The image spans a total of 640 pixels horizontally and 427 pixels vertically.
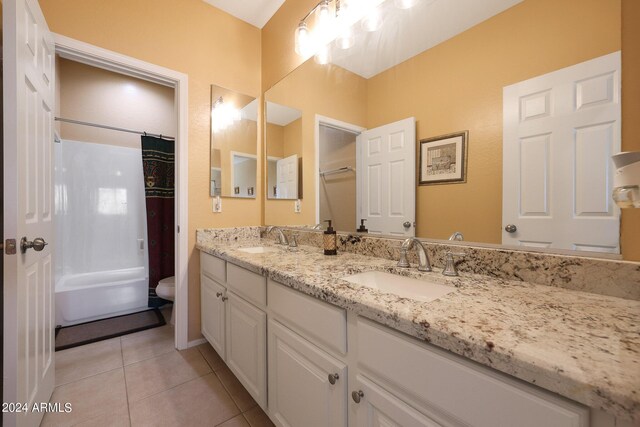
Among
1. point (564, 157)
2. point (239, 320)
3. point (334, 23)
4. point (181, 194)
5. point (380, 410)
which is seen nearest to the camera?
point (380, 410)

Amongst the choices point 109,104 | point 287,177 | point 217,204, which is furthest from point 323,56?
point 109,104

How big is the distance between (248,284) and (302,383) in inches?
20.6

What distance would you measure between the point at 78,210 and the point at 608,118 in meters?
4.10

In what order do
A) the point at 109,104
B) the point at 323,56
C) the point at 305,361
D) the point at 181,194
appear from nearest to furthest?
1. the point at 305,361
2. the point at 323,56
3. the point at 181,194
4. the point at 109,104

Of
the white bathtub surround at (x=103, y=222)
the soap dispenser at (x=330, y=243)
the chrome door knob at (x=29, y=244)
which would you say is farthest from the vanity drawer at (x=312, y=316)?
the white bathtub surround at (x=103, y=222)

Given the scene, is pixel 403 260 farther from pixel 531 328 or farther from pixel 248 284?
pixel 248 284

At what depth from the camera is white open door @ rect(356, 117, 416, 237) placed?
127 cm

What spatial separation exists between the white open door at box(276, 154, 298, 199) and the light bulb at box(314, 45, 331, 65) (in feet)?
2.17

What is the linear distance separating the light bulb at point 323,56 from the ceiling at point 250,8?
714mm

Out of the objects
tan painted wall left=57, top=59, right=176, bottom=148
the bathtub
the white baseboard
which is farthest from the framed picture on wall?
tan painted wall left=57, top=59, right=176, bottom=148

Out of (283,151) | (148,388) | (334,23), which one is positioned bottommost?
(148,388)

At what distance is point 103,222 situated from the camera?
304 centimetres

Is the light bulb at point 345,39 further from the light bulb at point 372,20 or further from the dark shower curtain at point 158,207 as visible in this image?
the dark shower curtain at point 158,207

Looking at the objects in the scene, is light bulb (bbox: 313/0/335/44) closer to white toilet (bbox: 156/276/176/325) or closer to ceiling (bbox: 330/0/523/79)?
ceiling (bbox: 330/0/523/79)
